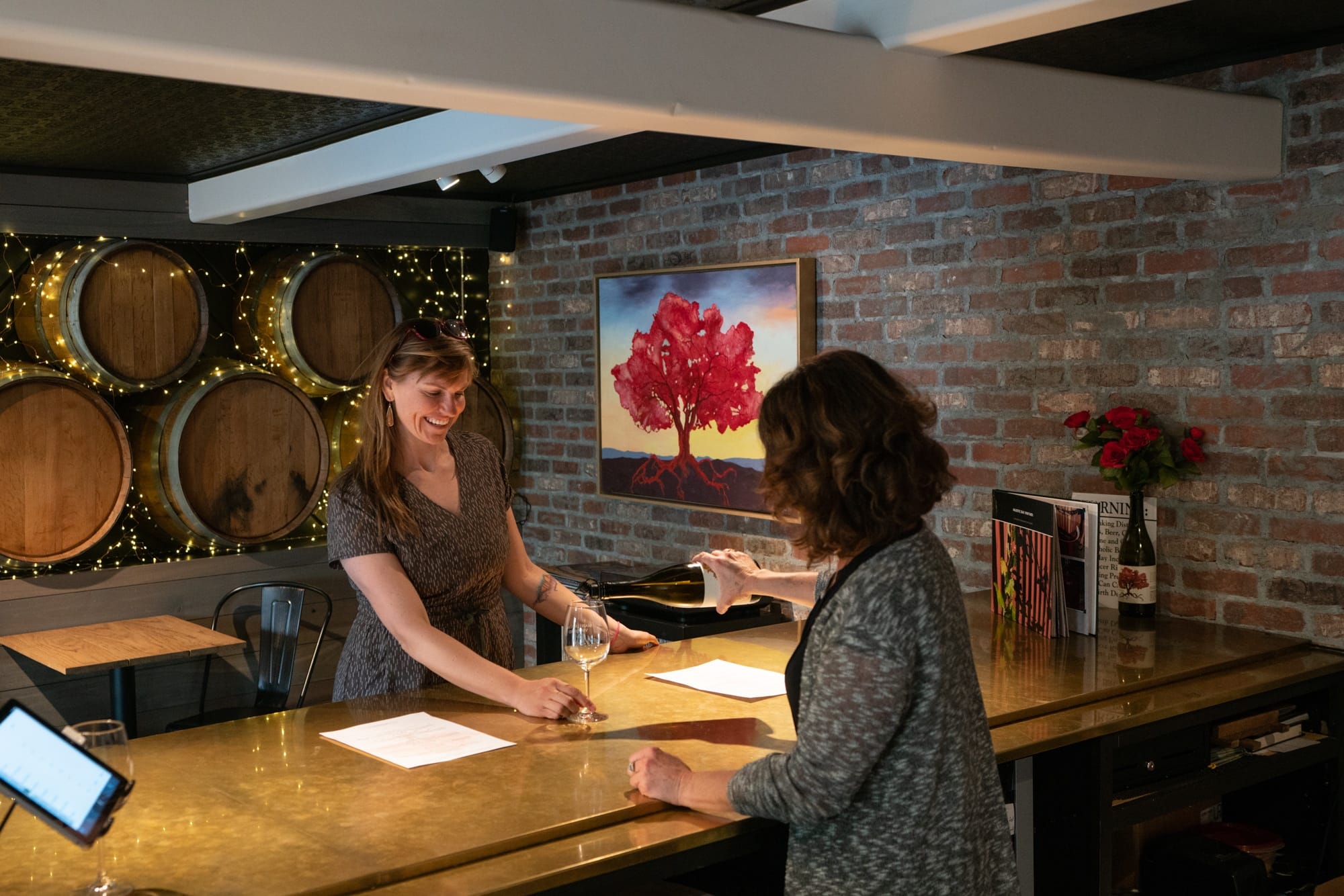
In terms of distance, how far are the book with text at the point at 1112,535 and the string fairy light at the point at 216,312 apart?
2.87 metres

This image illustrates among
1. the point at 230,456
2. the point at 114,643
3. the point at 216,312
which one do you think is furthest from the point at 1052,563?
the point at 216,312

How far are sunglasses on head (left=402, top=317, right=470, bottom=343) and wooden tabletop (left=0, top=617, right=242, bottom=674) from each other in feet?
5.64

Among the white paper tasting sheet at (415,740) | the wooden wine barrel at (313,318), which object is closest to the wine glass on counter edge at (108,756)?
the white paper tasting sheet at (415,740)

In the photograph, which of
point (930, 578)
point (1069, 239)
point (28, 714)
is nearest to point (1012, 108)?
point (1069, 239)

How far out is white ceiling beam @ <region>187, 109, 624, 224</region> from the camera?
2695mm

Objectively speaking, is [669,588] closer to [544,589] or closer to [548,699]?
[544,589]

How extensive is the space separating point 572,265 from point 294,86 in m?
3.20

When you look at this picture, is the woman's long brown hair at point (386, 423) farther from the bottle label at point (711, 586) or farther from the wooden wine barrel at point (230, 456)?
the wooden wine barrel at point (230, 456)

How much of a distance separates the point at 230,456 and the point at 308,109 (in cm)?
170

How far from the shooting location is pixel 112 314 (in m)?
4.17

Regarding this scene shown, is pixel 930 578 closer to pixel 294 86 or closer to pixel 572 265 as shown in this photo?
pixel 294 86

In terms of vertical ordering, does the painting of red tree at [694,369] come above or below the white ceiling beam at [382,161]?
below

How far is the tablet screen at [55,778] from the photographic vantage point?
146cm

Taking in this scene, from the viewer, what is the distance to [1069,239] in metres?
3.21
